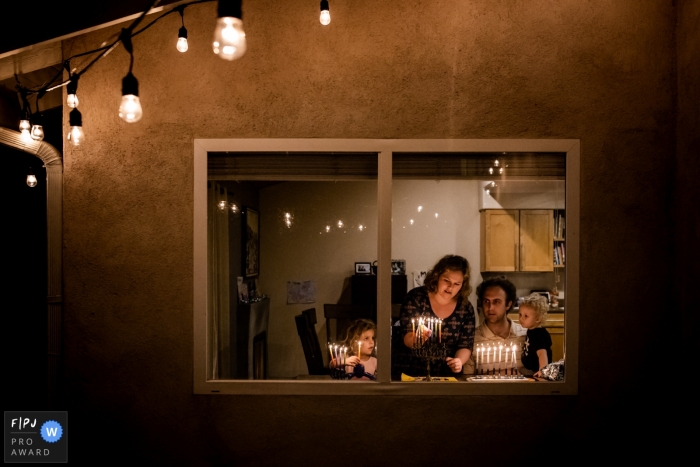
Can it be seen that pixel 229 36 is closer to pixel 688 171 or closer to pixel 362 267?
pixel 688 171

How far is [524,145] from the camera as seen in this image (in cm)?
361

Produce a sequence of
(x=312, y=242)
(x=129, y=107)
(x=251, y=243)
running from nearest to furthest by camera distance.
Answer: (x=129, y=107)
(x=251, y=243)
(x=312, y=242)

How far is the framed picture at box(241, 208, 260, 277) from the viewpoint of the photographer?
5378 millimetres

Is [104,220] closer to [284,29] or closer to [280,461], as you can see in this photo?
[284,29]

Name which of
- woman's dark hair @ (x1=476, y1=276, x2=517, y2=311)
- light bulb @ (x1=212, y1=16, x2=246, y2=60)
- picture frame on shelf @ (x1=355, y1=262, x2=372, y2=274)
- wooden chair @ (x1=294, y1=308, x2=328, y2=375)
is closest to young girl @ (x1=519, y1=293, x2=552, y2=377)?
woman's dark hair @ (x1=476, y1=276, x2=517, y2=311)

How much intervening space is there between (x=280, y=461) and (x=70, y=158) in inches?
108

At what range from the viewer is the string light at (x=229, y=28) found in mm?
1829

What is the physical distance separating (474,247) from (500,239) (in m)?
0.50

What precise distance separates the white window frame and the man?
1.41ft

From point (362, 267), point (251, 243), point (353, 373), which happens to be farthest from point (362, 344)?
point (362, 267)

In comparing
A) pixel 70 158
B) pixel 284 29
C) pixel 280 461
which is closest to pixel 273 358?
pixel 280 461

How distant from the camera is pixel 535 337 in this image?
4.08m

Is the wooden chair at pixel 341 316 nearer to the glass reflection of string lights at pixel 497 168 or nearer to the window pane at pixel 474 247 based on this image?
the window pane at pixel 474 247

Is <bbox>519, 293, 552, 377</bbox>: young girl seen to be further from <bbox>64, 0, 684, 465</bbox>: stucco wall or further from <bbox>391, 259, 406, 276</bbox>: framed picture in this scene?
<bbox>391, 259, 406, 276</bbox>: framed picture
